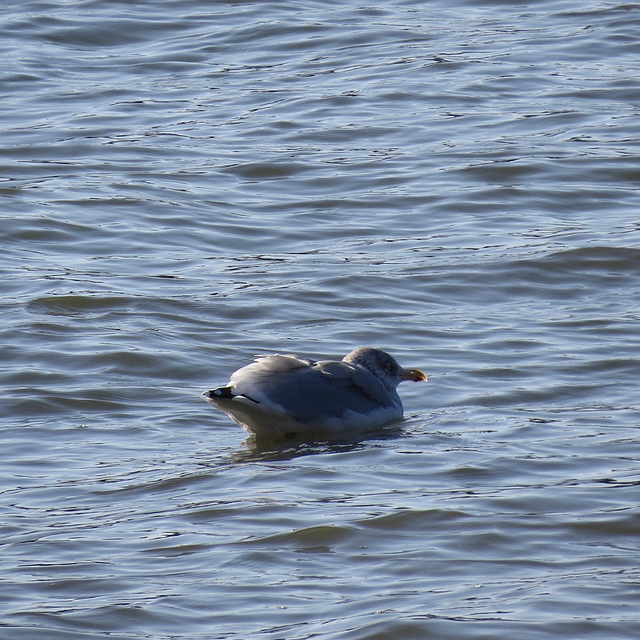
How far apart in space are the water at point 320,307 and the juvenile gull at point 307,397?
14 cm

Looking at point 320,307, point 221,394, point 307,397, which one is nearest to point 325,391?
point 307,397

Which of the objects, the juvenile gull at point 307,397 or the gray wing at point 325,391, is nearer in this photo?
the juvenile gull at point 307,397

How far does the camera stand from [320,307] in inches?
391

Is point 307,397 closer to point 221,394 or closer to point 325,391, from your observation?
Result: point 325,391

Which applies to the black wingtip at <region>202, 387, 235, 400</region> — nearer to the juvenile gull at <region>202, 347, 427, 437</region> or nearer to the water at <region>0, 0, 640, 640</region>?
the juvenile gull at <region>202, 347, 427, 437</region>

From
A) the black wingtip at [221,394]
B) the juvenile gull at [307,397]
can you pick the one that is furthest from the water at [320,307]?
the black wingtip at [221,394]

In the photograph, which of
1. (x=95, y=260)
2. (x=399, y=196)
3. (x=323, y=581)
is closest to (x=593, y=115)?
(x=399, y=196)

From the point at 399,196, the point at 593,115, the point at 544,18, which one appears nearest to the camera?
the point at 399,196

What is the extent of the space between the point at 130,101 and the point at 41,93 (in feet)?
3.61

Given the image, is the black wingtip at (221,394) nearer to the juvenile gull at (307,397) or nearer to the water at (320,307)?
the juvenile gull at (307,397)

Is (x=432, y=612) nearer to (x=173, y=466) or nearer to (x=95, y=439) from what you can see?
(x=173, y=466)

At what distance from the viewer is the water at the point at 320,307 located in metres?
5.49

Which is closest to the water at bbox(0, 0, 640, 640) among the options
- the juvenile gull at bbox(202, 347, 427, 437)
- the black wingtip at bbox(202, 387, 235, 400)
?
the juvenile gull at bbox(202, 347, 427, 437)

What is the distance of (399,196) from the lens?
12.4m
